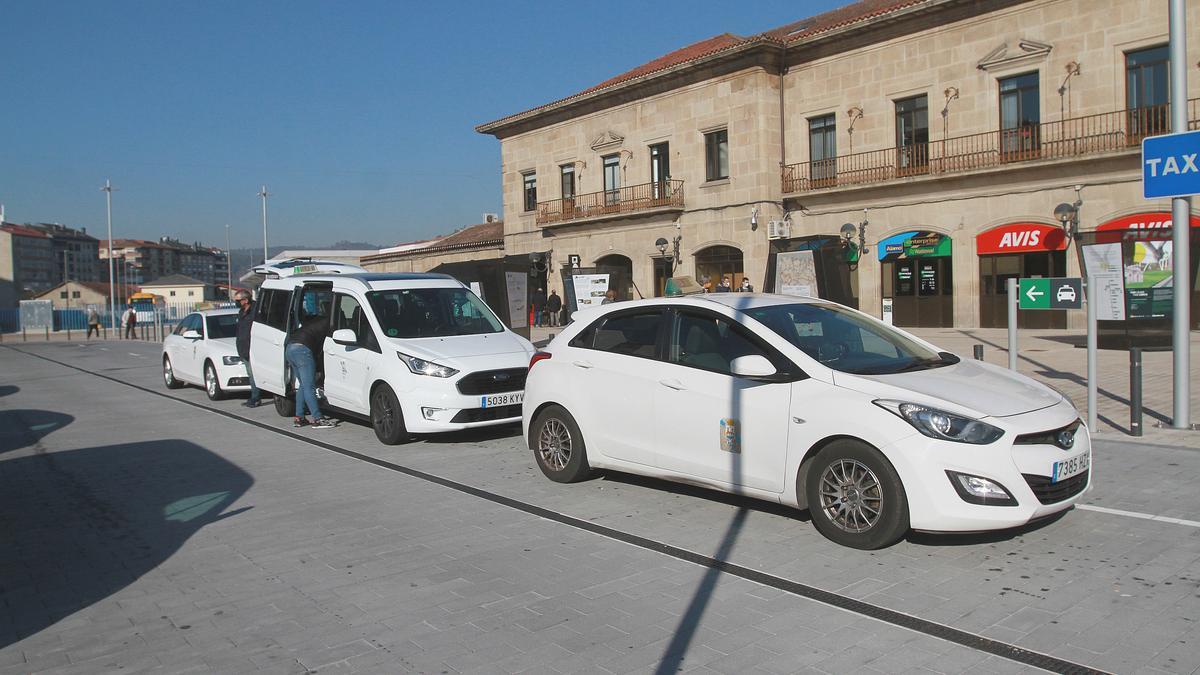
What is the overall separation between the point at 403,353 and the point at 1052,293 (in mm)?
7866

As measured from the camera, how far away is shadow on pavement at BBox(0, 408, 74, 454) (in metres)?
10.9

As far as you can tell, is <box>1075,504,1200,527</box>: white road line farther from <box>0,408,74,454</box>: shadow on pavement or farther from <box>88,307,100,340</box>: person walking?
<box>88,307,100,340</box>: person walking

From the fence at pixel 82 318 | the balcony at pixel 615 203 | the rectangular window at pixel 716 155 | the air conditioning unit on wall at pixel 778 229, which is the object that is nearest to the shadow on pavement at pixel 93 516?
the air conditioning unit on wall at pixel 778 229

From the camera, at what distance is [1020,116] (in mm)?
25094

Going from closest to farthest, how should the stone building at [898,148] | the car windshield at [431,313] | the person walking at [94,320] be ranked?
the car windshield at [431,313]
the stone building at [898,148]
the person walking at [94,320]

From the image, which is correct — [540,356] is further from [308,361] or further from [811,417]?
[308,361]

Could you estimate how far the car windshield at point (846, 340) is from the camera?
20.0 feet

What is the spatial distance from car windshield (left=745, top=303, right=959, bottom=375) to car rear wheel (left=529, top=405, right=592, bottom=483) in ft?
6.35

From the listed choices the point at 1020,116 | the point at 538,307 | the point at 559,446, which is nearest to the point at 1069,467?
the point at 559,446

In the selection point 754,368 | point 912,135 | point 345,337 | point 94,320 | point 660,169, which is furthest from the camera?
point 94,320

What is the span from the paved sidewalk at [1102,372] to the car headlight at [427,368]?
6.92 m

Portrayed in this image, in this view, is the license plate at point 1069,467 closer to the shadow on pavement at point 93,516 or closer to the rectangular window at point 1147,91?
the shadow on pavement at point 93,516

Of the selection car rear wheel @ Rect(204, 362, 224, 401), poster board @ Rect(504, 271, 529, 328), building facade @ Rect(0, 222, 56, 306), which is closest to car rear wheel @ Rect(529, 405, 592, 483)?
car rear wheel @ Rect(204, 362, 224, 401)

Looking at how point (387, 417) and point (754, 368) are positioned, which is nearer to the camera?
point (754, 368)
